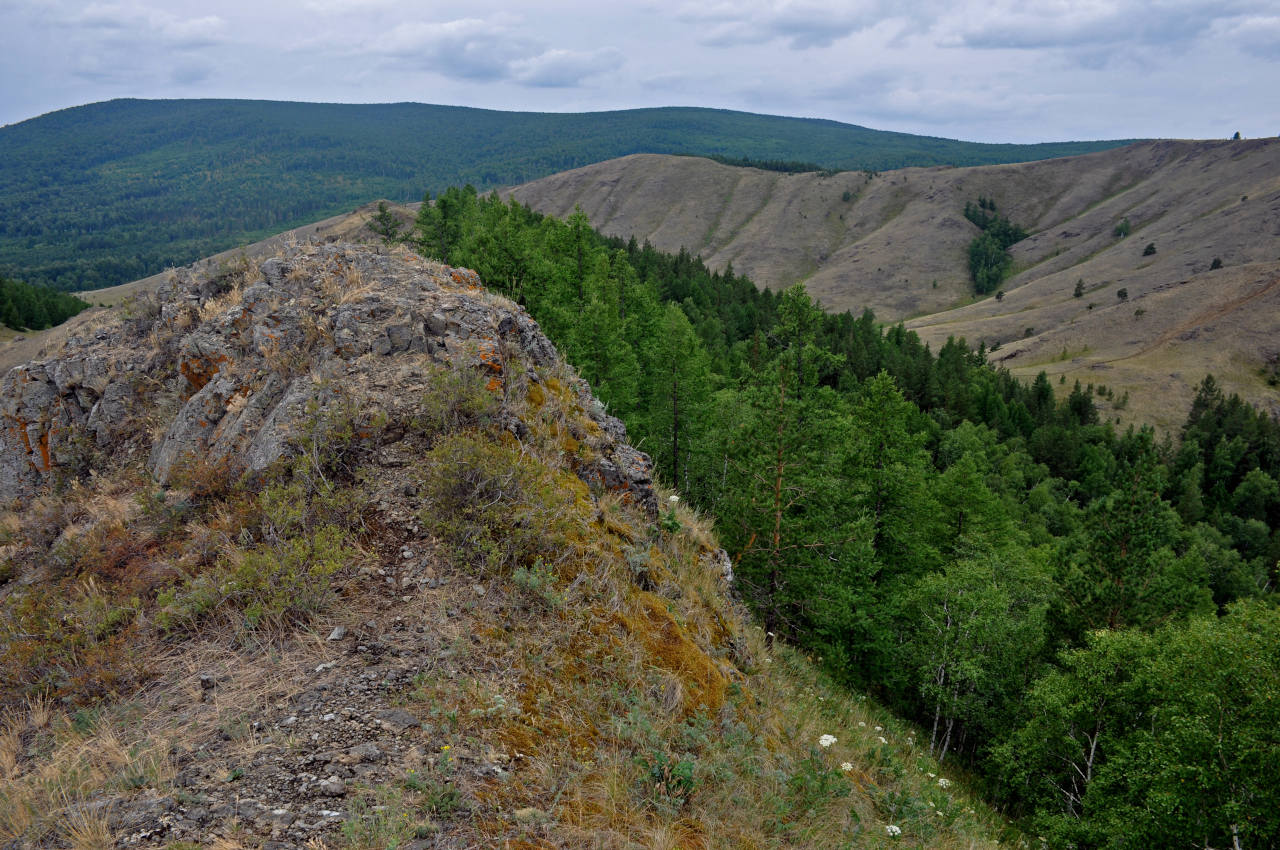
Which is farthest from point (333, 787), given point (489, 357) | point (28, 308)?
point (28, 308)

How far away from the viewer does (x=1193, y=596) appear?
31047 millimetres

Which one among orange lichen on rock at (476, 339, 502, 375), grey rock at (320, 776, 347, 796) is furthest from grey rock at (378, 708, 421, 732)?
orange lichen on rock at (476, 339, 502, 375)

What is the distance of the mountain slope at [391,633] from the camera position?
4.39 metres

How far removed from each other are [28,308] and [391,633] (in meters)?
116

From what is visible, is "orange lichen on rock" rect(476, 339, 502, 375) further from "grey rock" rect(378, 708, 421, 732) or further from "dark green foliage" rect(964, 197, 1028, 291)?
"dark green foliage" rect(964, 197, 1028, 291)

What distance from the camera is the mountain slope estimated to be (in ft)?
14.4

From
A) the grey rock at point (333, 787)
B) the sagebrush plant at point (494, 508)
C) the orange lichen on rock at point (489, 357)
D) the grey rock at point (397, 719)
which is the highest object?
the orange lichen on rock at point (489, 357)

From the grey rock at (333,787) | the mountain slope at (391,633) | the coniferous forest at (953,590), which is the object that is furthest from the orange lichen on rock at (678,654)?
the coniferous forest at (953,590)

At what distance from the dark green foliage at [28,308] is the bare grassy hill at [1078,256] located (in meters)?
67.6

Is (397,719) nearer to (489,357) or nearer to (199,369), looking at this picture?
(489,357)

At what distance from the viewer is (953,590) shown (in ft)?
71.9

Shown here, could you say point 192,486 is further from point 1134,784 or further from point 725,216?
point 725,216

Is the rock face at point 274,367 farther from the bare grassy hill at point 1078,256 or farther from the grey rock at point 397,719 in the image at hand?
the bare grassy hill at point 1078,256

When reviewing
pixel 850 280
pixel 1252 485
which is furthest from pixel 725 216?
pixel 1252 485
